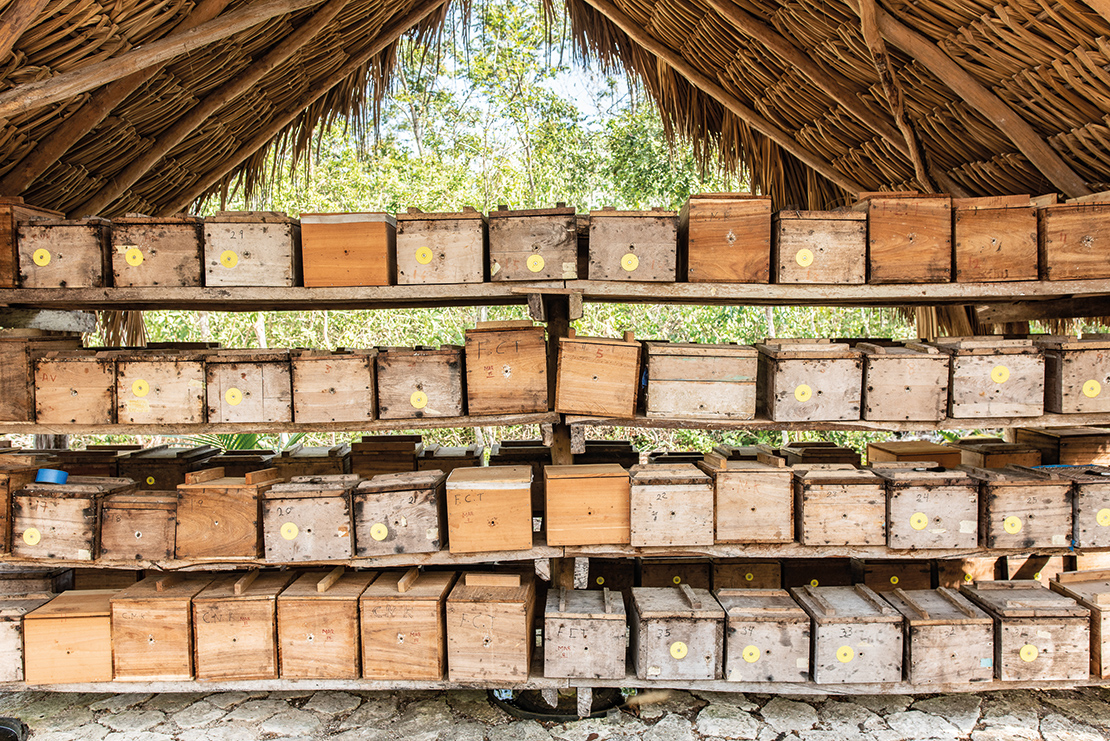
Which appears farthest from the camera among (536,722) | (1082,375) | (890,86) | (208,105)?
(208,105)

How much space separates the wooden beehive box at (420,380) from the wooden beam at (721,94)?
8.52 feet

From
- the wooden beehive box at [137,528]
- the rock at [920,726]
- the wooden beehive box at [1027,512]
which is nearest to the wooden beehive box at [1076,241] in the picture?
the wooden beehive box at [1027,512]

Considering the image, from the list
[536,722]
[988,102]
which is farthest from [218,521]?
[988,102]

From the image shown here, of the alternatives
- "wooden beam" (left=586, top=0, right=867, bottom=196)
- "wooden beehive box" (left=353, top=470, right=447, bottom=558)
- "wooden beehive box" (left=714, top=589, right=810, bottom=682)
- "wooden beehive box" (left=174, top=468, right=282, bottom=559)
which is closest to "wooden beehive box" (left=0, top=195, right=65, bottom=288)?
"wooden beehive box" (left=174, top=468, right=282, bottom=559)

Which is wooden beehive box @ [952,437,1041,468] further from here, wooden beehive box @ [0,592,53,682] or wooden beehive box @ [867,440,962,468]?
wooden beehive box @ [0,592,53,682]

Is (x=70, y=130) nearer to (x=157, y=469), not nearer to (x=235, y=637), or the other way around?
(x=157, y=469)

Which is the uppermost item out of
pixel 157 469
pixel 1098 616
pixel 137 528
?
pixel 157 469

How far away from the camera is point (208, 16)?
2.96 m

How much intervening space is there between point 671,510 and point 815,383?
32.7 inches

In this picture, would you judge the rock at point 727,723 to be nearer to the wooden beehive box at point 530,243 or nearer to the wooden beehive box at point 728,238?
the wooden beehive box at point 728,238

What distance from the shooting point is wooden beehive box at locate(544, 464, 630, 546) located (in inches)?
113

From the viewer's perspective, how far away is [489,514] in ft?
9.37

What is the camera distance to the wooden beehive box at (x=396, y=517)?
113 inches

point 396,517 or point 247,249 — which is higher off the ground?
point 247,249
